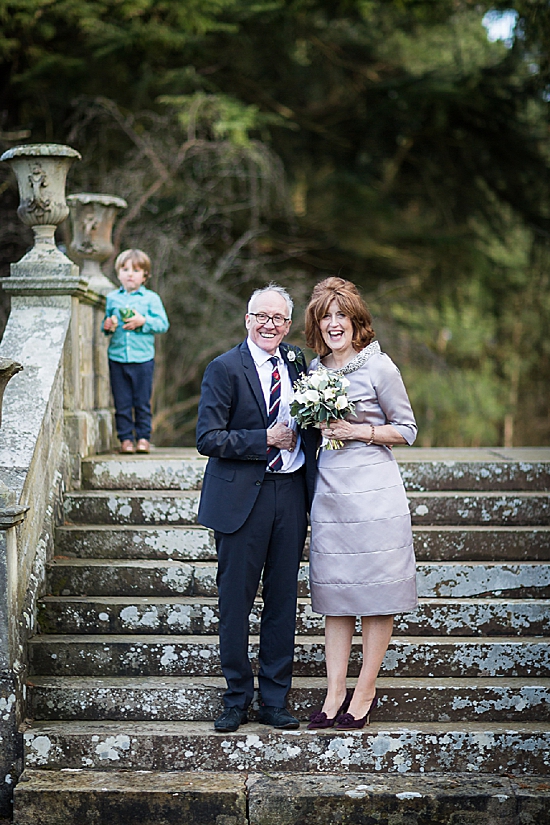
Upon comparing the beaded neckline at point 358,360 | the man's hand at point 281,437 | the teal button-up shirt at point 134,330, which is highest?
the teal button-up shirt at point 134,330

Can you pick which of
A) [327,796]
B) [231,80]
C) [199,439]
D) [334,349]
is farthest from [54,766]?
[231,80]

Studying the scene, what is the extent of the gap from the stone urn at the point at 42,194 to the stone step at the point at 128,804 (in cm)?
275

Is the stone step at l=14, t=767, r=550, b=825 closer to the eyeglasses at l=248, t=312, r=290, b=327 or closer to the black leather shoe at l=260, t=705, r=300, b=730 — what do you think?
the black leather shoe at l=260, t=705, r=300, b=730

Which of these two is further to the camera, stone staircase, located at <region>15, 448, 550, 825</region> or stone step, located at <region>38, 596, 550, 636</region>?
stone step, located at <region>38, 596, 550, 636</region>

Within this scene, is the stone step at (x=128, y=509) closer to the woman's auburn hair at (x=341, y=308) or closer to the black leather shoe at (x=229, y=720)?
the black leather shoe at (x=229, y=720)

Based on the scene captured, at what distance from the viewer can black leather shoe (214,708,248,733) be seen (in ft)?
12.6

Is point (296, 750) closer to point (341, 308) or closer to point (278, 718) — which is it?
point (278, 718)

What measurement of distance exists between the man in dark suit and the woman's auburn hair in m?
0.12

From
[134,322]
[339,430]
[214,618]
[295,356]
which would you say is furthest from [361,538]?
[134,322]

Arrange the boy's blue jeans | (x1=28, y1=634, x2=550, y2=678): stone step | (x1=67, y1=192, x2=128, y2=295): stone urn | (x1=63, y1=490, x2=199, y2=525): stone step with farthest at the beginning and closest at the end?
(x1=67, y1=192, x2=128, y2=295): stone urn, the boy's blue jeans, (x1=63, y1=490, x2=199, y2=525): stone step, (x1=28, y1=634, x2=550, y2=678): stone step

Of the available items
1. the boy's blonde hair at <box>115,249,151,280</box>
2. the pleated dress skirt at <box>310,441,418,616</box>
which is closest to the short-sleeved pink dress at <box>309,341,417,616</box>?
the pleated dress skirt at <box>310,441,418,616</box>

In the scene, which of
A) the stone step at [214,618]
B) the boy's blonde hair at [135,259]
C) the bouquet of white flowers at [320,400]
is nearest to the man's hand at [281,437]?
the bouquet of white flowers at [320,400]

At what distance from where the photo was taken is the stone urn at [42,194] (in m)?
5.11

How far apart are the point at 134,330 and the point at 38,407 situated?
57.2 inches
